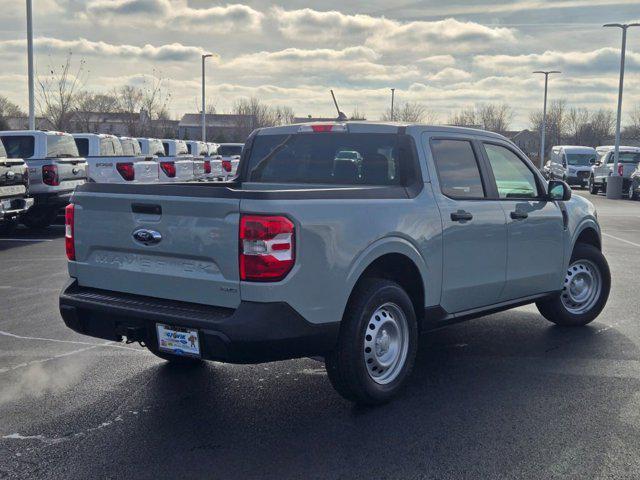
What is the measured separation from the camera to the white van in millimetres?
38062

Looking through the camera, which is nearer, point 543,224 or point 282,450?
point 282,450

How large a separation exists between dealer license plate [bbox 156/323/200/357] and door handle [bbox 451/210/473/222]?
2.04 metres

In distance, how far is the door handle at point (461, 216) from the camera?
5449 mm

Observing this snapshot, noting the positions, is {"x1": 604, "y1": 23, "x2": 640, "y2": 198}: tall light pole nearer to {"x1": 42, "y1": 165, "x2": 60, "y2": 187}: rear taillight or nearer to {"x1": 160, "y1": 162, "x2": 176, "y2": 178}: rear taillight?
{"x1": 160, "y1": 162, "x2": 176, "y2": 178}: rear taillight

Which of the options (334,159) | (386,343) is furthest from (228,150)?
(386,343)

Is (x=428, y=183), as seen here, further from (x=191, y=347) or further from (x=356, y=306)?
(x=191, y=347)

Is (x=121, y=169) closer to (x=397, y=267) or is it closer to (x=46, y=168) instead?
(x=46, y=168)

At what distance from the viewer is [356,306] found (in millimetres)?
4703

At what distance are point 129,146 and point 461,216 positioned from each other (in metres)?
18.1

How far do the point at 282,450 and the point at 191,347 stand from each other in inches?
29.9

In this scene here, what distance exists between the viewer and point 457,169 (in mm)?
5734

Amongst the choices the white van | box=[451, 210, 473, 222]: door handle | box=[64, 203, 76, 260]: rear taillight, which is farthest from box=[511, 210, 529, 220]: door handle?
the white van

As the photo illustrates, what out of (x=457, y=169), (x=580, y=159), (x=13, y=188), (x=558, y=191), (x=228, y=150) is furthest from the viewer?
(x=580, y=159)

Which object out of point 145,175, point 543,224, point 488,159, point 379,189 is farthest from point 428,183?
point 145,175
